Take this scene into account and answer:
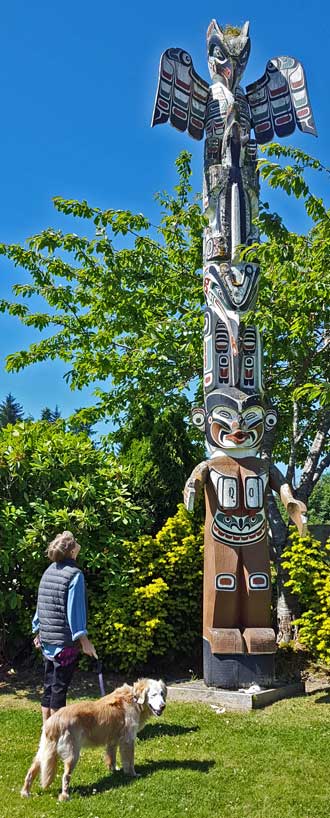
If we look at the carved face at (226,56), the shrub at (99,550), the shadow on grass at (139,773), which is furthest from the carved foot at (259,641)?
the carved face at (226,56)

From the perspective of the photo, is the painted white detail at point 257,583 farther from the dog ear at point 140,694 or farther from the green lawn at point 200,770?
the dog ear at point 140,694

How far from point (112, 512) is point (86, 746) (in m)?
3.75

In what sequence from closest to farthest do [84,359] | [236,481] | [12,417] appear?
[236,481] < [84,359] < [12,417]

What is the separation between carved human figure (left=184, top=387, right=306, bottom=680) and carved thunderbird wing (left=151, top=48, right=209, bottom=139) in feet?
12.2

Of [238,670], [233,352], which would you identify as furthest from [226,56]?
[238,670]

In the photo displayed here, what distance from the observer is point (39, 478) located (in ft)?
26.1

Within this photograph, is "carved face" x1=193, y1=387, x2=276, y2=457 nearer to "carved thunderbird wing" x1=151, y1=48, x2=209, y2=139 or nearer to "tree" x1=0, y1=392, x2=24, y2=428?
"carved thunderbird wing" x1=151, y1=48, x2=209, y2=139

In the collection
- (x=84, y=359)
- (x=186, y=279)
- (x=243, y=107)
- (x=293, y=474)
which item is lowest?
(x=293, y=474)

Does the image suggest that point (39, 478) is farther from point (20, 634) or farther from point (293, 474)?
point (293, 474)

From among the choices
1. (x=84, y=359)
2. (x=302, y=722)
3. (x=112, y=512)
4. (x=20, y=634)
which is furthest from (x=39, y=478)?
(x=302, y=722)

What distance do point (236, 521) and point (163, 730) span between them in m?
2.14

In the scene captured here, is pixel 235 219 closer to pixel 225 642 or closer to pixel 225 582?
pixel 225 582

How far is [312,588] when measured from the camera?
7.59 metres

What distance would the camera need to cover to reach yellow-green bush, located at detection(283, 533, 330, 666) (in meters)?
7.31
